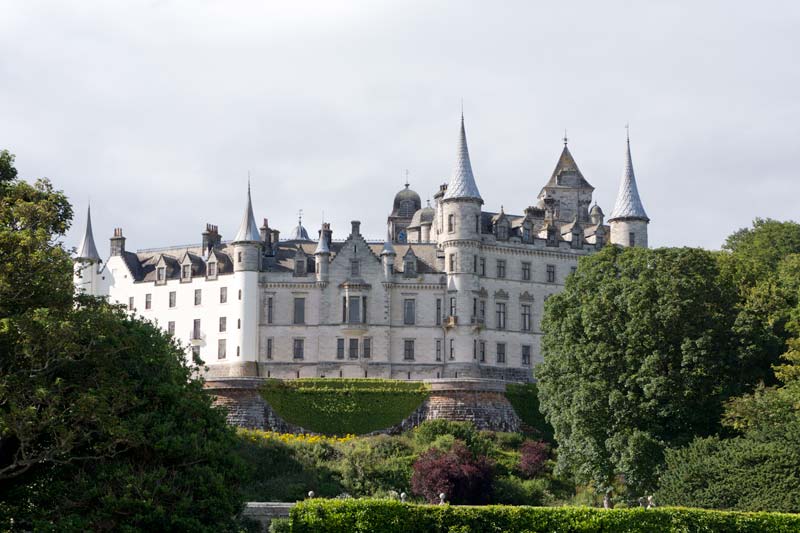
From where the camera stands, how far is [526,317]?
272 ft

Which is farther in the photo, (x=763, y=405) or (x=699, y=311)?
(x=699, y=311)

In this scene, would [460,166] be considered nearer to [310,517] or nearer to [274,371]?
[274,371]

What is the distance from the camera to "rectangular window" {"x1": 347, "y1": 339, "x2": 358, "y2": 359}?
79000mm

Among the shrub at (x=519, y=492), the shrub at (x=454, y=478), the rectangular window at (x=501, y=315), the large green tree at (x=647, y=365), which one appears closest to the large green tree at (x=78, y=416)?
the shrub at (x=454, y=478)

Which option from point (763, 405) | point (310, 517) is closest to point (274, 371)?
point (763, 405)

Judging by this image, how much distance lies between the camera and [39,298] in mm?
34250

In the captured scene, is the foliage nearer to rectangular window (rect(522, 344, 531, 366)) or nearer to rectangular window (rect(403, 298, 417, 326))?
rectangular window (rect(403, 298, 417, 326))

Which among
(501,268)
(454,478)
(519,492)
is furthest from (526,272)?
(454,478)

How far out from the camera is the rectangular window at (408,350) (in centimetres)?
7988

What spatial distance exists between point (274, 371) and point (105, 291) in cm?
1477

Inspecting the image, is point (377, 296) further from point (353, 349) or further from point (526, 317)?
point (526, 317)

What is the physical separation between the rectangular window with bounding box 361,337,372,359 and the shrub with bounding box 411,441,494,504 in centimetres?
2293

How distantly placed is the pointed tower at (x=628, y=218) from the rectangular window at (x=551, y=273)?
452 cm

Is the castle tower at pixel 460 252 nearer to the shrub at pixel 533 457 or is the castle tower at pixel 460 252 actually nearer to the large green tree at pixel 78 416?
the shrub at pixel 533 457
